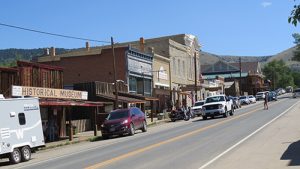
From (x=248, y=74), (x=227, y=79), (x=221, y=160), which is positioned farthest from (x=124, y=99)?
(x=248, y=74)

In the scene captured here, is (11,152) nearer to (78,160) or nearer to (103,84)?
(78,160)

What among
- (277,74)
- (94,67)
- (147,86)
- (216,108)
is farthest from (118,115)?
(277,74)

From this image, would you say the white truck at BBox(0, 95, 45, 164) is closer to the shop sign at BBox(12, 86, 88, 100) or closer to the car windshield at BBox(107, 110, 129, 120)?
the shop sign at BBox(12, 86, 88, 100)

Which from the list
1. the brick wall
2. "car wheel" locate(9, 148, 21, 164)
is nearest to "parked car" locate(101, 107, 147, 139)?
"car wheel" locate(9, 148, 21, 164)

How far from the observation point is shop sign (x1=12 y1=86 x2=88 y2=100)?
28953 millimetres

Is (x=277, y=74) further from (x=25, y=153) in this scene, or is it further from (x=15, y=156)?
(x=15, y=156)

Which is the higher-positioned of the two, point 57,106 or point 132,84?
point 132,84

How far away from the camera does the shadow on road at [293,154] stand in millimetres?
14139

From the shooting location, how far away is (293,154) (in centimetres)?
1588

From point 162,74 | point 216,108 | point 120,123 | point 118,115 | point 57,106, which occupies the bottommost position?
point 120,123

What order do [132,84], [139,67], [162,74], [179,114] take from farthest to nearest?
[162,74], [139,67], [132,84], [179,114]

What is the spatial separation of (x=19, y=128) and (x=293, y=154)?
436 inches

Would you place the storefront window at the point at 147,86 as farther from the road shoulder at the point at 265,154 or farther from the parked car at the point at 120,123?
the road shoulder at the point at 265,154

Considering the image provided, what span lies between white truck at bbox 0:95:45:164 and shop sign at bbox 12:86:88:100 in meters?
6.47
